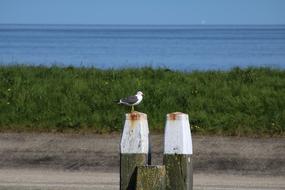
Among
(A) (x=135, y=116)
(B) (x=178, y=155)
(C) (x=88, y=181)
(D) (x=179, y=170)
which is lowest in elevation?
(C) (x=88, y=181)

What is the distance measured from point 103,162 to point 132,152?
564 centimetres

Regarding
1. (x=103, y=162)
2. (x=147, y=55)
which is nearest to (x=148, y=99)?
(x=103, y=162)

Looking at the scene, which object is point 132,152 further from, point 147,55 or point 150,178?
point 147,55

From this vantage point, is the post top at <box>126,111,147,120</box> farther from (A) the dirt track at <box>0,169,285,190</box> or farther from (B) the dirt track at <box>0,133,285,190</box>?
(B) the dirt track at <box>0,133,285,190</box>

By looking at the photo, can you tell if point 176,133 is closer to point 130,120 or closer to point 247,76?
point 130,120

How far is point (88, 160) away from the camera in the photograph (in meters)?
13.0

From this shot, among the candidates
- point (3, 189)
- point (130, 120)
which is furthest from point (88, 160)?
point (130, 120)

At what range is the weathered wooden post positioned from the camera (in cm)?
728

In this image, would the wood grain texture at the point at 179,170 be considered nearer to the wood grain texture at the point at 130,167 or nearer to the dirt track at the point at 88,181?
the wood grain texture at the point at 130,167

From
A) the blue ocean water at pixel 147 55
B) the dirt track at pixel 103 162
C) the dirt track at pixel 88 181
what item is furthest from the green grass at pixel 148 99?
the blue ocean water at pixel 147 55

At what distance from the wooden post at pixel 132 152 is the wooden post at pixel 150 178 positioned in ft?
0.18

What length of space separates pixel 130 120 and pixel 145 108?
8.88m

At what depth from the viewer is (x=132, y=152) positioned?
287 inches

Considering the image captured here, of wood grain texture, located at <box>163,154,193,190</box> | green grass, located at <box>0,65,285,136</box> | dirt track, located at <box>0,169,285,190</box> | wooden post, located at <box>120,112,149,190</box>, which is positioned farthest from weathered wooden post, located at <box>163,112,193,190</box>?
green grass, located at <box>0,65,285,136</box>
